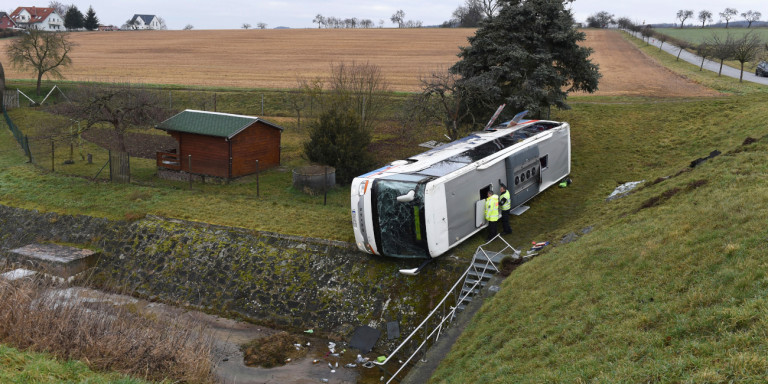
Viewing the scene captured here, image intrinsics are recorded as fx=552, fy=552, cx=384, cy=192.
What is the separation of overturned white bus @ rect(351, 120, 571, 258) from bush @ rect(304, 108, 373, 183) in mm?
6995

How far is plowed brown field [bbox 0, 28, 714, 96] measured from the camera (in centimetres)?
4444

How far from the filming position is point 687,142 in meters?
23.2

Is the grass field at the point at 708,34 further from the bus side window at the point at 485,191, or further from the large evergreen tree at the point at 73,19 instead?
the large evergreen tree at the point at 73,19

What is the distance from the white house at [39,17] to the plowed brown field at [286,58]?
56985 mm

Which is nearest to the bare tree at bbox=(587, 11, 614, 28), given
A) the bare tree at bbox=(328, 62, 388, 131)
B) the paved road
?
the paved road

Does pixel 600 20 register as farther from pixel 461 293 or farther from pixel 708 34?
pixel 461 293

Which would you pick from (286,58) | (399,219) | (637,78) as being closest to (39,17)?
(286,58)

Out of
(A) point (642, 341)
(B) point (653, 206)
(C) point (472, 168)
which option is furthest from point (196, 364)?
(B) point (653, 206)

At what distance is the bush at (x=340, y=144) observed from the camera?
914 inches

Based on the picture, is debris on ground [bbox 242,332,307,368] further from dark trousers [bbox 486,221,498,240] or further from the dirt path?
the dirt path

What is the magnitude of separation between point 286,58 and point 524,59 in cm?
4472

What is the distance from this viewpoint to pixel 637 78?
4081 cm

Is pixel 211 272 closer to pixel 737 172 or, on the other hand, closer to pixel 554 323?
pixel 554 323

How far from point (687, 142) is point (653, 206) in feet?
37.5
